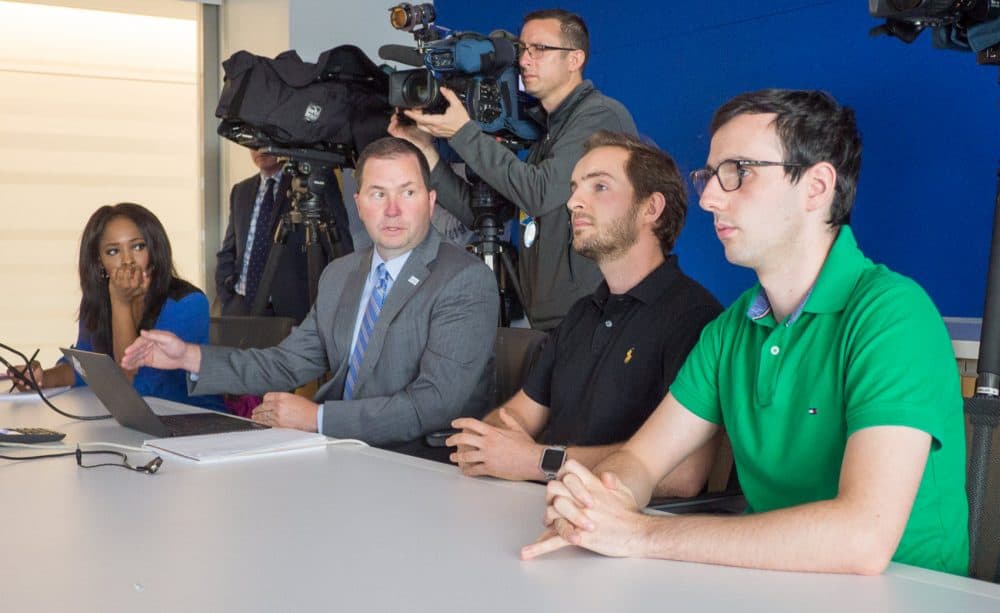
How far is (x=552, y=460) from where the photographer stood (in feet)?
5.45

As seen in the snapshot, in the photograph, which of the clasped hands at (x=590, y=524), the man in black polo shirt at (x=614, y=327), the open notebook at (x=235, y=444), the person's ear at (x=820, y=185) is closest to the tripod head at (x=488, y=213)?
the man in black polo shirt at (x=614, y=327)

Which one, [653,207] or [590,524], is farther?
[653,207]

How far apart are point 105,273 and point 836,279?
2.46m

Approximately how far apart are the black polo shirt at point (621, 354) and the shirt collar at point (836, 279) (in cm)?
55

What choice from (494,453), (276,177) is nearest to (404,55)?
(276,177)

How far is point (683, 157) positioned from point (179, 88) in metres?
3.20

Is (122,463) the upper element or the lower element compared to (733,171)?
lower

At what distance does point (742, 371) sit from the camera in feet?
5.20

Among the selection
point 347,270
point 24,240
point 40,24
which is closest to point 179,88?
point 40,24

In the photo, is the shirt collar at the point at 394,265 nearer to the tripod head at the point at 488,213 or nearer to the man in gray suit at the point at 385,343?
the man in gray suit at the point at 385,343

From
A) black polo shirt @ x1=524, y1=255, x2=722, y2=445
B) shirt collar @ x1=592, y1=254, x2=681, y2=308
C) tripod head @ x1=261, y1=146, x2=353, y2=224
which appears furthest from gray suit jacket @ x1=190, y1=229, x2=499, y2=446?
tripod head @ x1=261, y1=146, x2=353, y2=224

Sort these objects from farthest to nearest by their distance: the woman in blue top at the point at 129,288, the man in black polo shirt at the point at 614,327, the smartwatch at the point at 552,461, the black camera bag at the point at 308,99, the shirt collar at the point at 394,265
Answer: the black camera bag at the point at 308,99
the woman in blue top at the point at 129,288
the shirt collar at the point at 394,265
the man in black polo shirt at the point at 614,327
the smartwatch at the point at 552,461

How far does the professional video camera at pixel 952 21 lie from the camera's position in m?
2.26

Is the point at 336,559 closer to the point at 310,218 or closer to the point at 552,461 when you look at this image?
the point at 552,461
